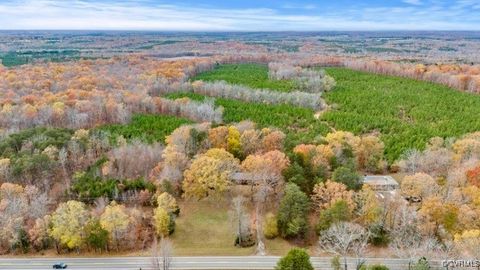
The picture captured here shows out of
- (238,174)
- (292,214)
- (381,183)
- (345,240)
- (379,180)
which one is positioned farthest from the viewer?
(379,180)

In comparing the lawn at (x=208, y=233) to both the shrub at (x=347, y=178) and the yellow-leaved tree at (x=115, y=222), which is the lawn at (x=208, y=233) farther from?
the shrub at (x=347, y=178)

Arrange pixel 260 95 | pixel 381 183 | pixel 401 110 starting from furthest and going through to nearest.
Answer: pixel 260 95 → pixel 401 110 → pixel 381 183

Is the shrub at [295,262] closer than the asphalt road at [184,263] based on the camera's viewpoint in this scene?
Yes

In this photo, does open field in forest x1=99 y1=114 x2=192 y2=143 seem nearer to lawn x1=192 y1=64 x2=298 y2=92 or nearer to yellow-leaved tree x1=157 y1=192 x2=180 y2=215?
yellow-leaved tree x1=157 y1=192 x2=180 y2=215

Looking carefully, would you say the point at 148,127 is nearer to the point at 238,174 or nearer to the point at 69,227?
the point at 238,174

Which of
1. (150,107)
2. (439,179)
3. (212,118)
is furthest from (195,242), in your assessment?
(150,107)

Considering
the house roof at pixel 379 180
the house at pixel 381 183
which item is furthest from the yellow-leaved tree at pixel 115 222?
the house roof at pixel 379 180

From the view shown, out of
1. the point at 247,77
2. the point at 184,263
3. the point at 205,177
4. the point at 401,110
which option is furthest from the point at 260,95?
the point at 184,263

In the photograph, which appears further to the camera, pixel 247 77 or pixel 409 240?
pixel 247 77
